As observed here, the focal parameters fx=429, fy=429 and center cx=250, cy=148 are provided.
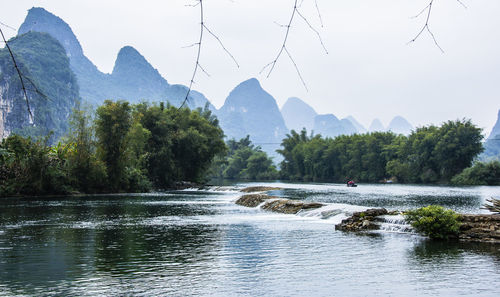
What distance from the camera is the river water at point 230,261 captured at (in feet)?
35.8

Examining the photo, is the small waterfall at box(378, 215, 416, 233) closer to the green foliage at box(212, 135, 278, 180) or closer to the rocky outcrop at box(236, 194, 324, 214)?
the rocky outcrop at box(236, 194, 324, 214)

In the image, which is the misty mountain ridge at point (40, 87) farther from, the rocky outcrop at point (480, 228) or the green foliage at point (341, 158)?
the rocky outcrop at point (480, 228)

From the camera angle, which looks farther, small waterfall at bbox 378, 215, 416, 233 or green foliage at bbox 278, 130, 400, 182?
green foliage at bbox 278, 130, 400, 182

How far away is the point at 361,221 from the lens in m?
22.3

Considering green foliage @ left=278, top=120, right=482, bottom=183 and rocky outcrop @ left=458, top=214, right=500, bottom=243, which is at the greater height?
green foliage @ left=278, top=120, right=482, bottom=183

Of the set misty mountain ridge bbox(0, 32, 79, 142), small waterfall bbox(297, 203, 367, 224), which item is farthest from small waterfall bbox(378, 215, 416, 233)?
misty mountain ridge bbox(0, 32, 79, 142)

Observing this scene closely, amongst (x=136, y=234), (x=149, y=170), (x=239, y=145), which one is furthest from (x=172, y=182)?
(x=239, y=145)

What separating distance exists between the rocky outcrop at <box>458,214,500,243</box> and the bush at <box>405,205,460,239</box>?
1.25 feet

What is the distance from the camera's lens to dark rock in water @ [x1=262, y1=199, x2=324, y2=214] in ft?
95.8

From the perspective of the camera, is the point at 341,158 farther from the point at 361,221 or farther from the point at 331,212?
the point at 361,221

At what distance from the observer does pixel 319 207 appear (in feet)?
94.3

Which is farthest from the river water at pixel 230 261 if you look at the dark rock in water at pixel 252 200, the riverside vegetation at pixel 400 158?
the riverside vegetation at pixel 400 158

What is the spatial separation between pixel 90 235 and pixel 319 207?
1515cm

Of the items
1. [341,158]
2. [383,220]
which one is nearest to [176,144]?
[383,220]
